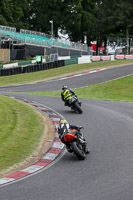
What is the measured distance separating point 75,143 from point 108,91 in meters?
22.0

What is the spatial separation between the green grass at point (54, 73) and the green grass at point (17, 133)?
2459 cm

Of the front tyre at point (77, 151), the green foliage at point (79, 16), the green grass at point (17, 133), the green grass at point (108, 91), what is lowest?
the green grass at point (108, 91)

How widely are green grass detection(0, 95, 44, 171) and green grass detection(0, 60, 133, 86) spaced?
24586mm

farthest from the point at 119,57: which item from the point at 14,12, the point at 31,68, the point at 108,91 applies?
the point at 14,12

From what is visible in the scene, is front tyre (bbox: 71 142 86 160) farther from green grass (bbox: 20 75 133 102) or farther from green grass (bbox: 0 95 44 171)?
green grass (bbox: 20 75 133 102)

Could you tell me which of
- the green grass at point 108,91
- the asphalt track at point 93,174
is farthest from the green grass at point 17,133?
the green grass at point 108,91

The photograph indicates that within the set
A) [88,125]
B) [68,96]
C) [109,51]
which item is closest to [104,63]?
[109,51]

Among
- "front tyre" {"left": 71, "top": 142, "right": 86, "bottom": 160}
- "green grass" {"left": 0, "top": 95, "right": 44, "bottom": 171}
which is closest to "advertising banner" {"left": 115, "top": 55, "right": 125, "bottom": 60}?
"green grass" {"left": 0, "top": 95, "right": 44, "bottom": 171}

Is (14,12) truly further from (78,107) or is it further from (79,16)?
(78,107)

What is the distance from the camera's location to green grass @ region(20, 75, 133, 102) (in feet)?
94.7

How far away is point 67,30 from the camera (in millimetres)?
80062

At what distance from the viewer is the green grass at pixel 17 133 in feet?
33.9

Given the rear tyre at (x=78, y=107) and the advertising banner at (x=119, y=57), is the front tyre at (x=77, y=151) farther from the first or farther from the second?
the advertising banner at (x=119, y=57)

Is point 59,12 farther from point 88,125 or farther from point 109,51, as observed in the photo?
point 88,125
